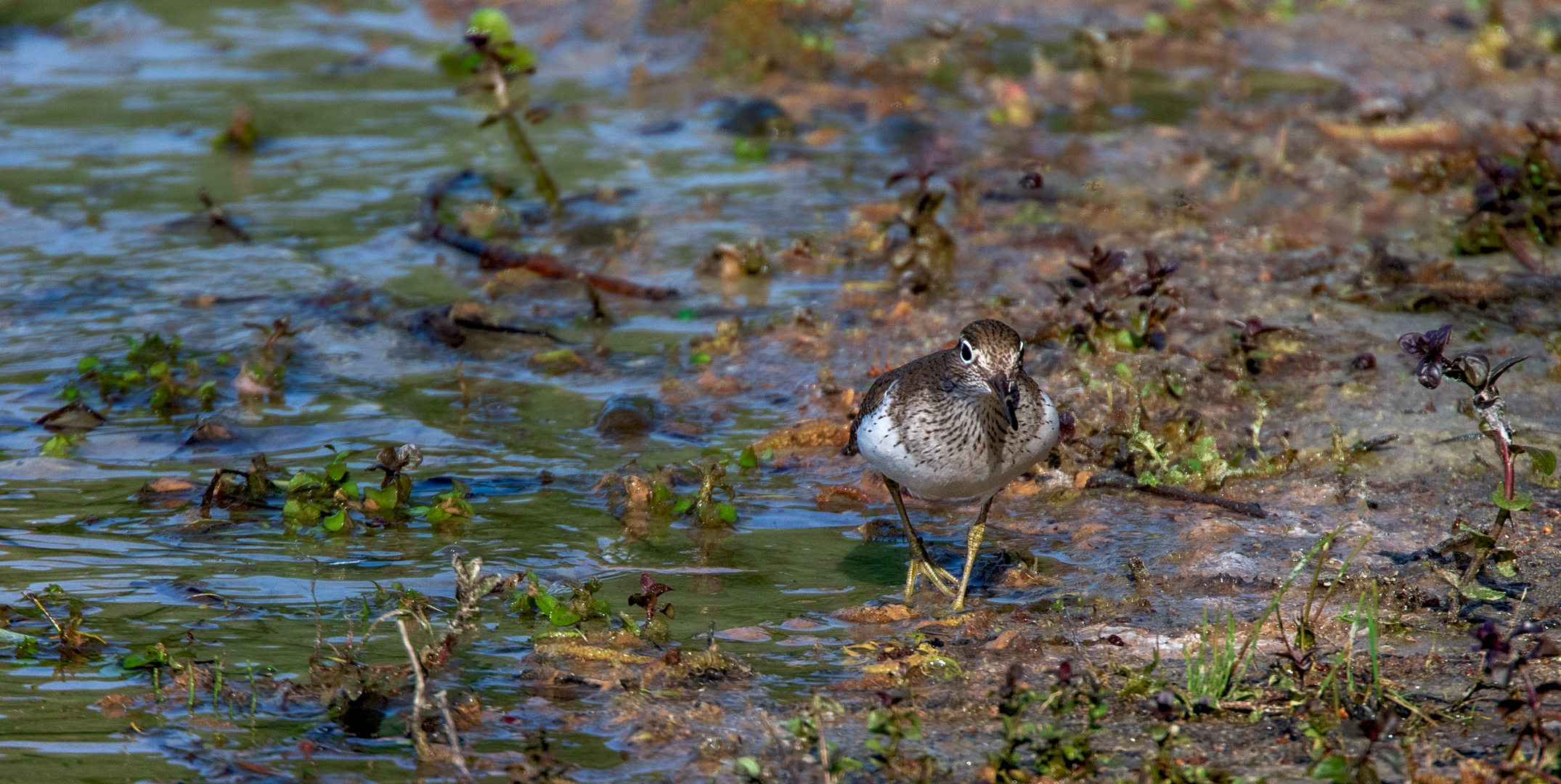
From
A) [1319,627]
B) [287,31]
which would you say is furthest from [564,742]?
[287,31]

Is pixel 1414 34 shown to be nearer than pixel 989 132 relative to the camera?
No

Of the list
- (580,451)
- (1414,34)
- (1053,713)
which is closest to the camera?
(1053,713)

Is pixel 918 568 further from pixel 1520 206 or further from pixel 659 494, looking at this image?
pixel 1520 206

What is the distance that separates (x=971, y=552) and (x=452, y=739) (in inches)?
95.5

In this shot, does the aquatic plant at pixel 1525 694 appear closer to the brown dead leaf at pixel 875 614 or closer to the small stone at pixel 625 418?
the brown dead leaf at pixel 875 614

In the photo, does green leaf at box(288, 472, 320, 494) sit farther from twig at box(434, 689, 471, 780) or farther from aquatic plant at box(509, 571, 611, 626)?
twig at box(434, 689, 471, 780)

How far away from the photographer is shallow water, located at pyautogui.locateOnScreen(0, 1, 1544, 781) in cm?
559

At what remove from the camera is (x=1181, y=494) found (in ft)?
22.5

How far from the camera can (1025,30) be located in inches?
591

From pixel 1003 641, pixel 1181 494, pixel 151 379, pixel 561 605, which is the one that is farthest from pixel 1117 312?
pixel 151 379

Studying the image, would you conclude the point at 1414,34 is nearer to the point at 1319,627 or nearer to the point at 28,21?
the point at 1319,627

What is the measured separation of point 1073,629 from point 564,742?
6.64 ft

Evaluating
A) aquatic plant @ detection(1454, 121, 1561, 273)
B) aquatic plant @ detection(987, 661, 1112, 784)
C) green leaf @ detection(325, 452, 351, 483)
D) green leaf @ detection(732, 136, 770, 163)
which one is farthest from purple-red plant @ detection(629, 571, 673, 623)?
green leaf @ detection(732, 136, 770, 163)

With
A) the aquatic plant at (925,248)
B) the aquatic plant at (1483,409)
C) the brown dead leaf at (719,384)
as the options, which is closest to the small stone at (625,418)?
the brown dead leaf at (719,384)
